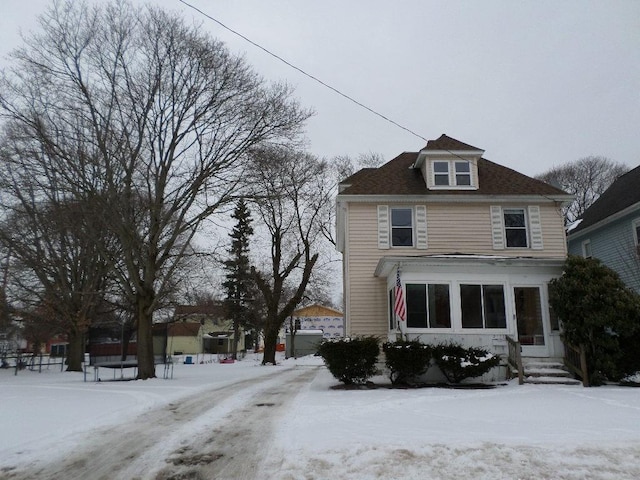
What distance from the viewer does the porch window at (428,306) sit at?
13.5 metres

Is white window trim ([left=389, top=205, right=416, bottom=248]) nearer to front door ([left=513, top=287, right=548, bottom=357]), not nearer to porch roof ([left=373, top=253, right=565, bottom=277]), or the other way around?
porch roof ([left=373, top=253, right=565, bottom=277])

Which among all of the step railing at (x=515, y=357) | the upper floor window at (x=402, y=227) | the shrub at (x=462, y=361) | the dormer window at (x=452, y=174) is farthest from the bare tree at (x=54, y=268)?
the step railing at (x=515, y=357)

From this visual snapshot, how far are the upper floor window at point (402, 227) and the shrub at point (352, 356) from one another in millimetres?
6164

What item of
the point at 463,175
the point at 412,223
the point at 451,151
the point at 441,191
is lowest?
the point at 412,223

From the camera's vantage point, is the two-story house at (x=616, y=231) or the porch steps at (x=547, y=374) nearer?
the porch steps at (x=547, y=374)

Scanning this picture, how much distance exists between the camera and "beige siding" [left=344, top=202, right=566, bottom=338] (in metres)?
16.7

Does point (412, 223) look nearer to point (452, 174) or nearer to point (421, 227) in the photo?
point (421, 227)

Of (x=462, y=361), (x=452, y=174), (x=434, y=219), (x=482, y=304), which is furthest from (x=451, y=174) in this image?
(x=462, y=361)

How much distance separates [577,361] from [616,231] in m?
11.1

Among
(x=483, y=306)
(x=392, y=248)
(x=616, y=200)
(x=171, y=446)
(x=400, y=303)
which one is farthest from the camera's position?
(x=616, y=200)

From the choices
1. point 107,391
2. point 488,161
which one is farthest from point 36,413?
point 488,161

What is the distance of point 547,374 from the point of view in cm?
1248

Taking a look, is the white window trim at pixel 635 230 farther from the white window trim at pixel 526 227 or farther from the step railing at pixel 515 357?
the step railing at pixel 515 357

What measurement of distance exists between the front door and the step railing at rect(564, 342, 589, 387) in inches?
25.2
